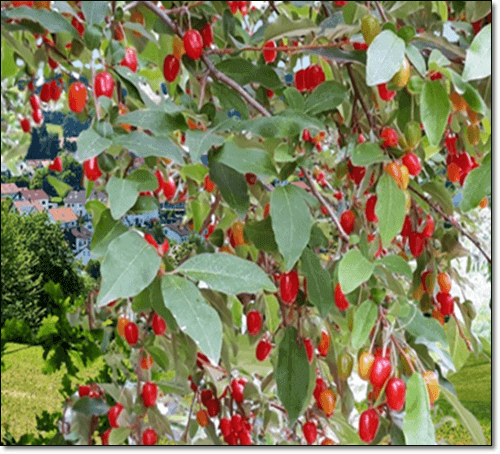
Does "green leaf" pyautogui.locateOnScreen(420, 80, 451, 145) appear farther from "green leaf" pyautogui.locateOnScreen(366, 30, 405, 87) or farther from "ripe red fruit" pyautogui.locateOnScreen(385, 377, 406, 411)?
"ripe red fruit" pyautogui.locateOnScreen(385, 377, 406, 411)

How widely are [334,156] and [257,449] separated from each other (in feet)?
2.10

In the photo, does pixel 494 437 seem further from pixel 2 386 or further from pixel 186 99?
pixel 2 386

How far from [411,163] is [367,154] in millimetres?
74

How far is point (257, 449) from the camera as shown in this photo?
89 cm

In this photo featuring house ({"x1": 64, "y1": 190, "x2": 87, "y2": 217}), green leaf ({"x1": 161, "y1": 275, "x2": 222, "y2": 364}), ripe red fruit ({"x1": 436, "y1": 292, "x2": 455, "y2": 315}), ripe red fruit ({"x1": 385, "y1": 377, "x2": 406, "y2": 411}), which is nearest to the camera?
green leaf ({"x1": 161, "y1": 275, "x2": 222, "y2": 364})

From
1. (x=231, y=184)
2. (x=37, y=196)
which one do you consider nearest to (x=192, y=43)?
(x=231, y=184)

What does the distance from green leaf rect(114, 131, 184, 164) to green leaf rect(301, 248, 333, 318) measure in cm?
16

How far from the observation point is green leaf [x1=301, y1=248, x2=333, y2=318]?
528 millimetres

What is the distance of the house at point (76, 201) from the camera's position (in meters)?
1.24

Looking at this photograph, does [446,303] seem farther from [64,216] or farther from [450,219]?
[64,216]

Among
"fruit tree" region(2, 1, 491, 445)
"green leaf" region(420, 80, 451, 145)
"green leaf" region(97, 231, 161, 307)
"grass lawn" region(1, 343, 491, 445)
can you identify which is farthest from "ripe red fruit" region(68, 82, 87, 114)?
"grass lawn" region(1, 343, 491, 445)

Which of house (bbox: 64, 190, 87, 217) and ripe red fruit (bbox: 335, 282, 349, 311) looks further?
house (bbox: 64, 190, 87, 217)

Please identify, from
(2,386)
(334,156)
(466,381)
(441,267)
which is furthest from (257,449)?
(466,381)

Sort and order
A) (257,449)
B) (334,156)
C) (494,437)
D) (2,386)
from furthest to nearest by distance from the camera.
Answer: (2,386) < (334,156) < (494,437) < (257,449)
